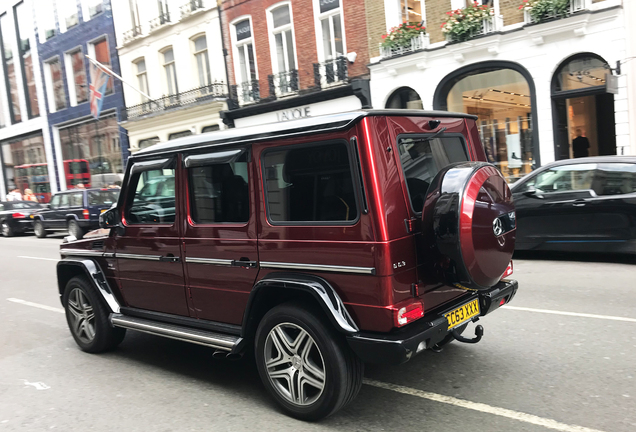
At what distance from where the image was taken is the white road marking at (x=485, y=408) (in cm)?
333

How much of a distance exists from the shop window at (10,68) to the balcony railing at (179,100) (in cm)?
1386

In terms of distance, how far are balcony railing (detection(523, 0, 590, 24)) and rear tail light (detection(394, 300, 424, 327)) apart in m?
12.2

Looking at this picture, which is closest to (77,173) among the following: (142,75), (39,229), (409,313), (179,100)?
(142,75)

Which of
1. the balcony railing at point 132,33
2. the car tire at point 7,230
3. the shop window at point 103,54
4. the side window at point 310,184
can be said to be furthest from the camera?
the shop window at point 103,54

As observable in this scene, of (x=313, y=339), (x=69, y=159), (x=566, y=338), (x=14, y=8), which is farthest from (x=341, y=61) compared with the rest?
(x=14, y=8)

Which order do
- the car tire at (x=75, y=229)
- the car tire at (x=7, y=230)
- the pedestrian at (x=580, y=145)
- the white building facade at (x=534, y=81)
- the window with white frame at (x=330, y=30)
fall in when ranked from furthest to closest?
the car tire at (x=7, y=230) < the window with white frame at (x=330, y=30) < the car tire at (x=75, y=229) < the pedestrian at (x=580, y=145) < the white building facade at (x=534, y=81)

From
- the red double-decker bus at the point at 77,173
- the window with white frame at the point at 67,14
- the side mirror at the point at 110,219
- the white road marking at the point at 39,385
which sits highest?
the window with white frame at the point at 67,14

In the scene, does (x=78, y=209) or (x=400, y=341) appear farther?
(x=78, y=209)

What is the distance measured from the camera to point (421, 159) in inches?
152

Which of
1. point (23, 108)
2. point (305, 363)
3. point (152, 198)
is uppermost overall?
point (23, 108)

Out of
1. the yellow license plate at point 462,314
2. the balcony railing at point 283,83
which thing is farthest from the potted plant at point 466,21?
the yellow license plate at point 462,314

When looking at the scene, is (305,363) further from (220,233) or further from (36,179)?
(36,179)

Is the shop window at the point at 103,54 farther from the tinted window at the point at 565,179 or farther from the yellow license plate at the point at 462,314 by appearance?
the yellow license plate at the point at 462,314

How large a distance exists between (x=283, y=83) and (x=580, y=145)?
1042 centimetres
